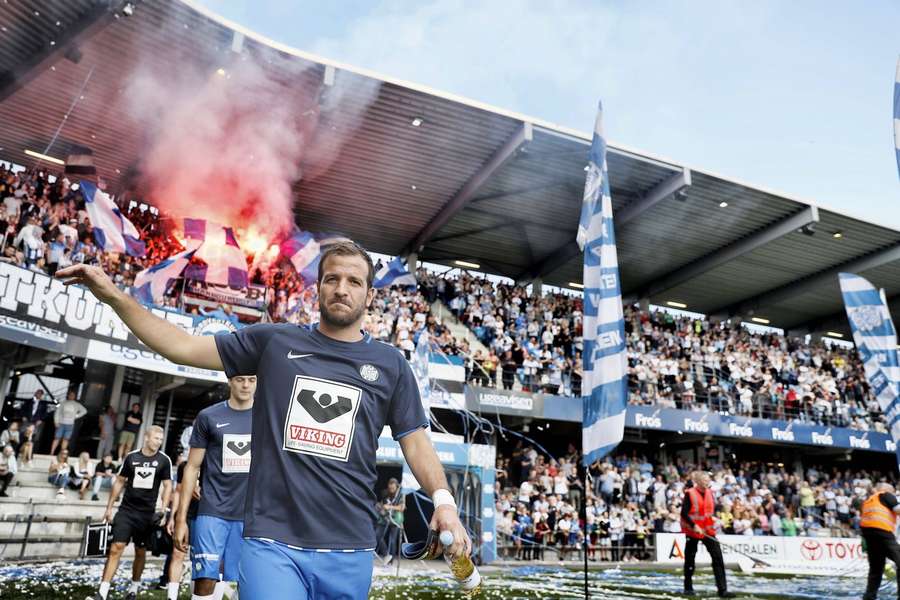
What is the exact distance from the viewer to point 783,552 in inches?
725

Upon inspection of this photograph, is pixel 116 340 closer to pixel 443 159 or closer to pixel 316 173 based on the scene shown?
pixel 316 173

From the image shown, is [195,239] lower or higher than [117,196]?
lower

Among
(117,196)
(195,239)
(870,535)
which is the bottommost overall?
(870,535)

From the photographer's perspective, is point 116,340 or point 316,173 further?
point 316,173

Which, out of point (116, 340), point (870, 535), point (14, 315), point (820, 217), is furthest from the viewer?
point (820, 217)

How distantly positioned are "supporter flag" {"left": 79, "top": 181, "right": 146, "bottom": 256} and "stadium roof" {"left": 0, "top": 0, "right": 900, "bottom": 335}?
113 inches

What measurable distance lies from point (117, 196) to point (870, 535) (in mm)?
20704

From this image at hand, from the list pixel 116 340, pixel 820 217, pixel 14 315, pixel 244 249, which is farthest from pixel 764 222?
pixel 14 315

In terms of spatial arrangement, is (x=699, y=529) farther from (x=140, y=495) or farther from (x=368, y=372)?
(x=368, y=372)

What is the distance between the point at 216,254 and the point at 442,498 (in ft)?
56.1

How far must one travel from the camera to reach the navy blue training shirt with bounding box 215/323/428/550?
2.69 m

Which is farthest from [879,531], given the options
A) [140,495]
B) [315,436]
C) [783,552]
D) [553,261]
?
[553,261]

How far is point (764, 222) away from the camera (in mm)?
22844

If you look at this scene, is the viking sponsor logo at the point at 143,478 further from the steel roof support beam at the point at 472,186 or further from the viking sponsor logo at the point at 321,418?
the steel roof support beam at the point at 472,186
